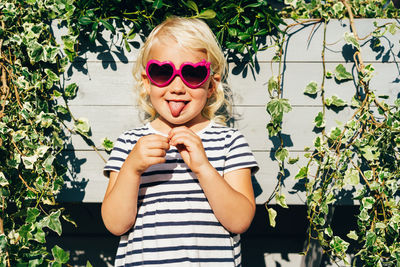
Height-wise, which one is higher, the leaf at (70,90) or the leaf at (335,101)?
the leaf at (70,90)

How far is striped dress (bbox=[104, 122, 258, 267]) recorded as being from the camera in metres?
1.01

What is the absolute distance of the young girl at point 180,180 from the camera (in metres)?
0.99

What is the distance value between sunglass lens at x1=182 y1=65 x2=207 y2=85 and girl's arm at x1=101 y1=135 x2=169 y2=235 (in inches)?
7.6

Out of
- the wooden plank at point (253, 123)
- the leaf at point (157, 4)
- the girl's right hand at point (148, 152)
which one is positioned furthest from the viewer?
the wooden plank at point (253, 123)

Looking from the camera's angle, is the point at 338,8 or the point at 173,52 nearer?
the point at 173,52

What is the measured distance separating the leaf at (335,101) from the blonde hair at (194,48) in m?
0.36

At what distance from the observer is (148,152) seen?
957 mm

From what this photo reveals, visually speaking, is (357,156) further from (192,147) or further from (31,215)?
(31,215)

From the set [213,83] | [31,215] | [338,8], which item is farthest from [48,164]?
[338,8]

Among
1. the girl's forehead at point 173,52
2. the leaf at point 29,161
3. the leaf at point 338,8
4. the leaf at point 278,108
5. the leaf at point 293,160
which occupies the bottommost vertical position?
the leaf at point 293,160

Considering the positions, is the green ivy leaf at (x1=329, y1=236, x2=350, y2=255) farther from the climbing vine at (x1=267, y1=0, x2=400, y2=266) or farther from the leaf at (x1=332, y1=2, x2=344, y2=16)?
the leaf at (x1=332, y1=2, x2=344, y2=16)

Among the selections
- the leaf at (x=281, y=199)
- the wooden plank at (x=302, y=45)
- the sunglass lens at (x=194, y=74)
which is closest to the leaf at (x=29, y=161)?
the wooden plank at (x=302, y=45)

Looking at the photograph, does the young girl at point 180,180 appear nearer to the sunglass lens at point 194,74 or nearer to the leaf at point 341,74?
the sunglass lens at point 194,74

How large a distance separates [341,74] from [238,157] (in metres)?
0.52
